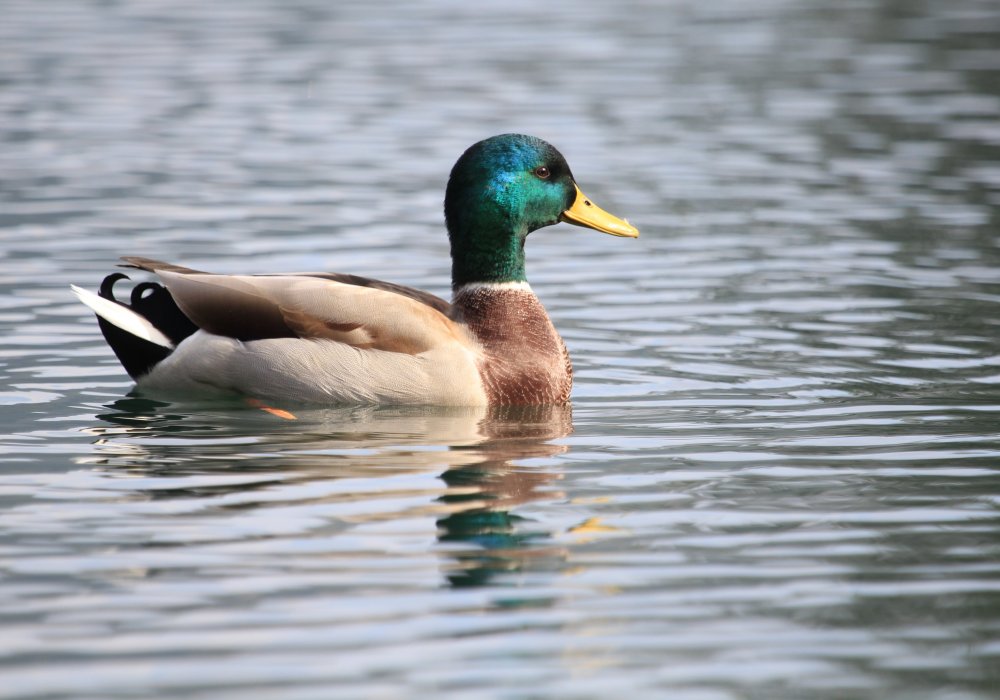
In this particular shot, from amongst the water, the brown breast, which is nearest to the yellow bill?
the brown breast

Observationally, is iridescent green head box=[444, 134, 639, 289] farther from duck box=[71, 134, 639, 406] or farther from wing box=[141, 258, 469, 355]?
wing box=[141, 258, 469, 355]

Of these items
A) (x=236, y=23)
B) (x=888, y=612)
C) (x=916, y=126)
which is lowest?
(x=888, y=612)

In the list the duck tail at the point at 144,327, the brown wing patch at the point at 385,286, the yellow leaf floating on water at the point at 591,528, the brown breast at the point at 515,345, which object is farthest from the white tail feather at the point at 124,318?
the yellow leaf floating on water at the point at 591,528

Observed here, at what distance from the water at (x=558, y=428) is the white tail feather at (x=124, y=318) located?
33cm

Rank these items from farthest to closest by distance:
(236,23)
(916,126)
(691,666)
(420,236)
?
(236,23)
(916,126)
(420,236)
(691,666)

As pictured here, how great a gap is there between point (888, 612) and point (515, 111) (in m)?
13.0

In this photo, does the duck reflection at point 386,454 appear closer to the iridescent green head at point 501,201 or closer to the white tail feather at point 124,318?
the white tail feather at point 124,318

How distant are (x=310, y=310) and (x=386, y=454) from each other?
3.64 ft

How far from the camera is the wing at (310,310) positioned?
837 centimetres

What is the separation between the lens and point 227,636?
521 centimetres

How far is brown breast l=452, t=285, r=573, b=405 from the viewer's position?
Answer: 8633 millimetres

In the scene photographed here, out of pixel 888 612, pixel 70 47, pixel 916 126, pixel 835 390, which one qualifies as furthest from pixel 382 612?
pixel 70 47

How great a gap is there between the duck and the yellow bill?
5cm

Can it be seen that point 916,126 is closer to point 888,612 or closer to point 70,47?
point 70,47
